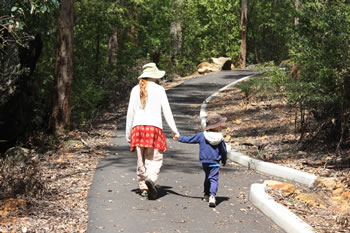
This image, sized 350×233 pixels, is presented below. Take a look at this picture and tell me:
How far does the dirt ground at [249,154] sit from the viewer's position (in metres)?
6.14

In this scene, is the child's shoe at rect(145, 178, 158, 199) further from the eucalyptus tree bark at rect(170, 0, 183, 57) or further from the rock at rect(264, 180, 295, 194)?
the eucalyptus tree bark at rect(170, 0, 183, 57)

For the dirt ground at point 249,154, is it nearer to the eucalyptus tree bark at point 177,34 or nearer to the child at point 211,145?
the child at point 211,145

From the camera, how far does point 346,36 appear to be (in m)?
9.42

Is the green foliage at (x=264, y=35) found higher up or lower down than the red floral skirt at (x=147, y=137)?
higher up

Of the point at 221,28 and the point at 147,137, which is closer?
the point at 147,137

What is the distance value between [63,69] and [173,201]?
7.26 metres

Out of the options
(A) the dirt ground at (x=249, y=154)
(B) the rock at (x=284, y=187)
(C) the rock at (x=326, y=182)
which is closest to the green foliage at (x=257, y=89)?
(A) the dirt ground at (x=249, y=154)

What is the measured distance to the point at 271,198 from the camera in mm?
6836

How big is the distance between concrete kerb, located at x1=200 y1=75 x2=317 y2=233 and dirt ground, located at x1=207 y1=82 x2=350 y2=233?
0.17 metres

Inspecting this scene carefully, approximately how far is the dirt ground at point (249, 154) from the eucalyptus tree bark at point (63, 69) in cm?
51

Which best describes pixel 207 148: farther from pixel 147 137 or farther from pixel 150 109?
pixel 150 109

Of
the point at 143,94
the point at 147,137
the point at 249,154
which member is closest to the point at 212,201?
the point at 147,137

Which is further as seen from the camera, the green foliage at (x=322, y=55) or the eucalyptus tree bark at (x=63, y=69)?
the eucalyptus tree bark at (x=63, y=69)

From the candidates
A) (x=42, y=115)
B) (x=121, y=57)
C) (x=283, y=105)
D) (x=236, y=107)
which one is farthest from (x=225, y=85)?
(x=42, y=115)
